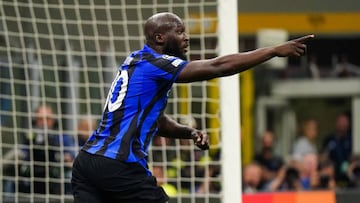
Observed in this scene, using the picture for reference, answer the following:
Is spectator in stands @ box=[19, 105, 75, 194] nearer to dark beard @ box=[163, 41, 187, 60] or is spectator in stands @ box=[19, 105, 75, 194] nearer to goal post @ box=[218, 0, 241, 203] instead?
goal post @ box=[218, 0, 241, 203]

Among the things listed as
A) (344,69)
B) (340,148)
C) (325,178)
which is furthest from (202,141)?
(344,69)

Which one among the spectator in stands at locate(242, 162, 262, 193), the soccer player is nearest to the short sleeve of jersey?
the soccer player

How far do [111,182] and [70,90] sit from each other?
3.71 m

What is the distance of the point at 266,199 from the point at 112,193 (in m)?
3.87

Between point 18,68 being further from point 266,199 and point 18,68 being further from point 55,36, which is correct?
point 266,199

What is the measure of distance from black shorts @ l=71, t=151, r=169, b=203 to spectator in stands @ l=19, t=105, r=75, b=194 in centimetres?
334

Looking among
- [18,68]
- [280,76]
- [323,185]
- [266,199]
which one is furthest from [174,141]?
[280,76]

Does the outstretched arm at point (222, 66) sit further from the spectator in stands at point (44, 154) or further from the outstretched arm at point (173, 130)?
the spectator in stands at point (44, 154)

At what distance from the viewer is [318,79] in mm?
14289

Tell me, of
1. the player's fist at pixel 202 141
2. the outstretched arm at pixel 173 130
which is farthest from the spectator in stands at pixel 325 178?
the player's fist at pixel 202 141

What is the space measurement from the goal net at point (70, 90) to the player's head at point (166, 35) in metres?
2.73

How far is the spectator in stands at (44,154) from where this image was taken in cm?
886

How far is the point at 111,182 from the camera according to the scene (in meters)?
5.43

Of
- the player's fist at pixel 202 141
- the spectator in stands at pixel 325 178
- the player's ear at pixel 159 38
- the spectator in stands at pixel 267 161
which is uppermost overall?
the player's ear at pixel 159 38
